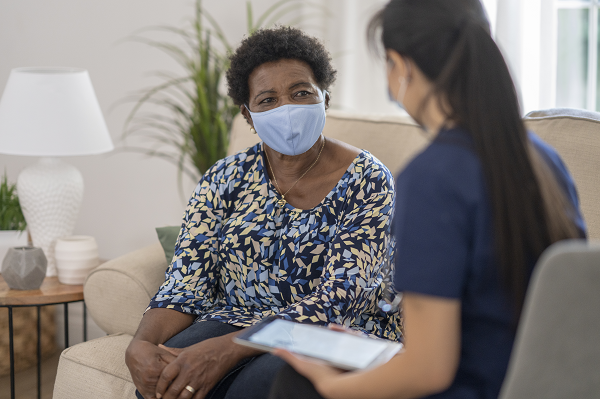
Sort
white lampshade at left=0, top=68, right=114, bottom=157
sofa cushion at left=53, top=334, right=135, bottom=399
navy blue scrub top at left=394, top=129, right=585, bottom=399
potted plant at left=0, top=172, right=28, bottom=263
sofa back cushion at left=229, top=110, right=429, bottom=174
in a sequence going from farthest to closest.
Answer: potted plant at left=0, top=172, right=28, bottom=263, white lampshade at left=0, top=68, right=114, bottom=157, sofa back cushion at left=229, top=110, right=429, bottom=174, sofa cushion at left=53, top=334, right=135, bottom=399, navy blue scrub top at left=394, top=129, right=585, bottom=399

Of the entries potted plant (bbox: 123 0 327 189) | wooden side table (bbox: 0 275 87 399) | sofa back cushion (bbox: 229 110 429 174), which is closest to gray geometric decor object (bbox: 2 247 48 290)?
wooden side table (bbox: 0 275 87 399)

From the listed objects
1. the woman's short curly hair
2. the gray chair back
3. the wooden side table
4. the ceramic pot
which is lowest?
the wooden side table

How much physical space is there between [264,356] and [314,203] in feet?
1.26

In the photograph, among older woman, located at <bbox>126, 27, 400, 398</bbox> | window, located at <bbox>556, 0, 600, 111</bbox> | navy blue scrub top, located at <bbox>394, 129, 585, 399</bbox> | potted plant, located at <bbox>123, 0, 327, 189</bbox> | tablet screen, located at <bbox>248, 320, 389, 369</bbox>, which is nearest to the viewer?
navy blue scrub top, located at <bbox>394, 129, 585, 399</bbox>

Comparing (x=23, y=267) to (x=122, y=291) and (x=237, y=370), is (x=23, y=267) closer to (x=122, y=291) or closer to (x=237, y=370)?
(x=122, y=291)

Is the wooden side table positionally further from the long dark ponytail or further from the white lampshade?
the long dark ponytail

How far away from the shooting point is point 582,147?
1.42 metres

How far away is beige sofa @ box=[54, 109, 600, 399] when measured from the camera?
4.56 ft

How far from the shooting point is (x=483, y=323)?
709 mm

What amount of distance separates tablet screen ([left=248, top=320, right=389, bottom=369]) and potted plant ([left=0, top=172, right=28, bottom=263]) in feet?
4.52

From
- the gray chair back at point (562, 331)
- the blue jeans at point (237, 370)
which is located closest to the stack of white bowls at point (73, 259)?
the blue jeans at point (237, 370)

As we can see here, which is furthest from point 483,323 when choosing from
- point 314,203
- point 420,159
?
point 314,203

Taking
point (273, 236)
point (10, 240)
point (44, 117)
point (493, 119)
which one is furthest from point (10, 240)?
point (493, 119)

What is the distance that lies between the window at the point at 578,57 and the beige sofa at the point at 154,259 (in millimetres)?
663
